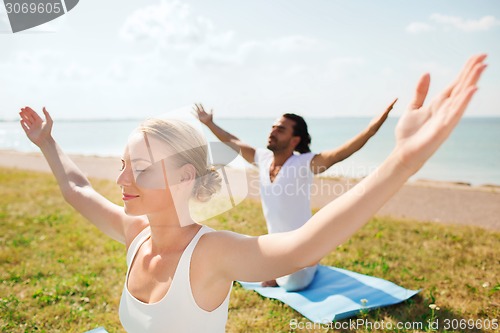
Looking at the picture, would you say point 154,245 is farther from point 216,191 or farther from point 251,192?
point 251,192

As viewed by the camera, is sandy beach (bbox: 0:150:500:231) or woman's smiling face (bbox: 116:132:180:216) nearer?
woman's smiling face (bbox: 116:132:180:216)

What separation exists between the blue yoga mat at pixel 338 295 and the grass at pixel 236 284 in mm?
107

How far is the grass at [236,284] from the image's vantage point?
164 inches

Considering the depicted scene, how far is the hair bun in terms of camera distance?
6.38 ft

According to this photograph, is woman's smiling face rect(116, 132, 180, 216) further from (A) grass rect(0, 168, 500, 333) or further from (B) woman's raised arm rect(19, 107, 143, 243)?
(A) grass rect(0, 168, 500, 333)

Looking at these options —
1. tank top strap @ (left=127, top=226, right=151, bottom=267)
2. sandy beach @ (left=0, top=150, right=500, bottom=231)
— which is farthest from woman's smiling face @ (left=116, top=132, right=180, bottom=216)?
sandy beach @ (left=0, top=150, right=500, bottom=231)

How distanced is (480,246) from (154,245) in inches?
227

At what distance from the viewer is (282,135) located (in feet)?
17.2

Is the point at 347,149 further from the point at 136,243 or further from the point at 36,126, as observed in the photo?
the point at 36,126

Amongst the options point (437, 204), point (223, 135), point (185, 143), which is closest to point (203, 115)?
point (223, 135)

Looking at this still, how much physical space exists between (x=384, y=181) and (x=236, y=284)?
410cm

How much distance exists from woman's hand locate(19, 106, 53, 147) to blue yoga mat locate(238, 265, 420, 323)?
3004mm

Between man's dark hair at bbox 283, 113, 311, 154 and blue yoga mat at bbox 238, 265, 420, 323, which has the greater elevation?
man's dark hair at bbox 283, 113, 311, 154

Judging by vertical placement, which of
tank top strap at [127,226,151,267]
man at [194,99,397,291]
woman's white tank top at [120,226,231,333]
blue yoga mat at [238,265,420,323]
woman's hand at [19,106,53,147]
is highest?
woman's hand at [19,106,53,147]
